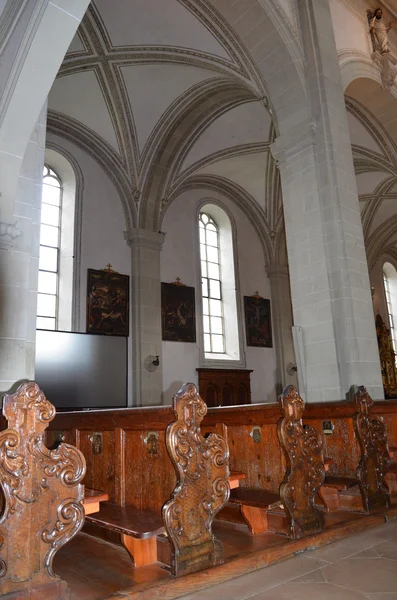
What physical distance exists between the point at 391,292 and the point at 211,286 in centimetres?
965

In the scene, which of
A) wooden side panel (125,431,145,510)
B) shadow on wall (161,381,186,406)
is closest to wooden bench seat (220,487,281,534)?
wooden side panel (125,431,145,510)

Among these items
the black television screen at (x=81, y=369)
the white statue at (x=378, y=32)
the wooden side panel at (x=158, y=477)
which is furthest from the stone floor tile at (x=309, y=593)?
the white statue at (x=378, y=32)

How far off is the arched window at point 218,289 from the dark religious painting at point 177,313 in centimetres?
52

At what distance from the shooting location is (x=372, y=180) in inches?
555

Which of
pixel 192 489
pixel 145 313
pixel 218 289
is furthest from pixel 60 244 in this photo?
pixel 192 489

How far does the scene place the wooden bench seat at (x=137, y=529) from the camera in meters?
2.72

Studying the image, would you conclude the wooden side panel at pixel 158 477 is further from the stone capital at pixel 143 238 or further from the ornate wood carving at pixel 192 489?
the stone capital at pixel 143 238

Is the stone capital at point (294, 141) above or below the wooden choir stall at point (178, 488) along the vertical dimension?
above

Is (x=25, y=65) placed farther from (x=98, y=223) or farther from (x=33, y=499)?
(x=98, y=223)

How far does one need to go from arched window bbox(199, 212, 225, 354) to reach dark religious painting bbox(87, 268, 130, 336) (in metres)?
2.71

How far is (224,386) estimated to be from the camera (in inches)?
493

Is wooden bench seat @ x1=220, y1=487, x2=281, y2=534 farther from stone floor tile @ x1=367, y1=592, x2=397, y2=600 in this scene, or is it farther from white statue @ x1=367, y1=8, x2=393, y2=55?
white statue @ x1=367, y1=8, x2=393, y2=55

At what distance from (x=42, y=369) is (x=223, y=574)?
7584 millimetres

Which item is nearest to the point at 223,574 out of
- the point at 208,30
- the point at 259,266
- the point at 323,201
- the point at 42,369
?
the point at 323,201
